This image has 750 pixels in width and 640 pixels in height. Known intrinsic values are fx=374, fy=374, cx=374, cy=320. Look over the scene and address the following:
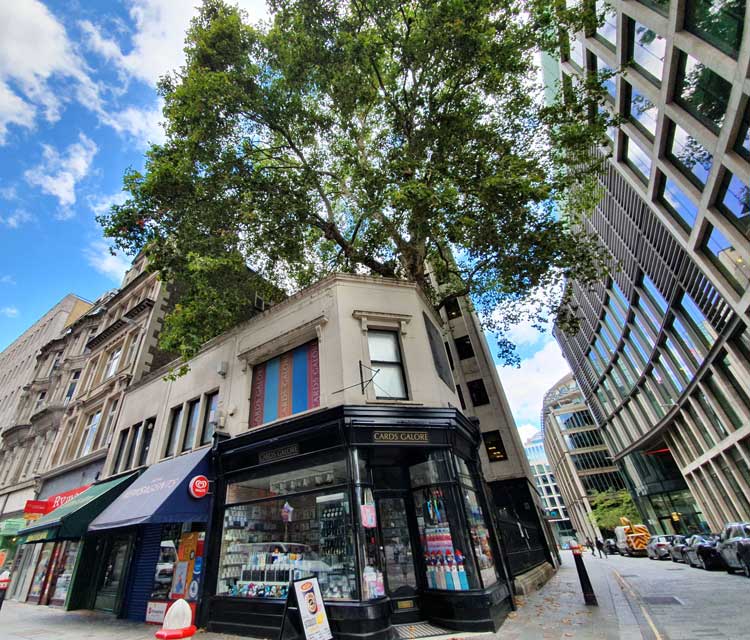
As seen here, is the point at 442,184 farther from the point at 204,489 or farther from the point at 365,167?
the point at 204,489

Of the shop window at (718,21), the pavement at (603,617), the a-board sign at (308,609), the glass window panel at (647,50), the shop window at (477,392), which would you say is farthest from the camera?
the shop window at (477,392)

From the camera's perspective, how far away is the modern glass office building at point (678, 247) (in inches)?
567

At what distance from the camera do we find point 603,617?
25.0ft

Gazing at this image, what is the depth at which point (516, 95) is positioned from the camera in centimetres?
1277

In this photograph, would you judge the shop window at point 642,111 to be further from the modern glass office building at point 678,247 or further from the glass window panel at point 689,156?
the glass window panel at point 689,156

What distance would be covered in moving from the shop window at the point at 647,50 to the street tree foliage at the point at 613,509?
2229 inches

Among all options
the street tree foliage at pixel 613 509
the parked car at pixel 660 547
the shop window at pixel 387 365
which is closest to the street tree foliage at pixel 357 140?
the shop window at pixel 387 365

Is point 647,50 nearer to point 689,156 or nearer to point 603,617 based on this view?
point 689,156

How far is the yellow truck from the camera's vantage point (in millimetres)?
33531

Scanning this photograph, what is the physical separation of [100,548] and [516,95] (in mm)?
22175

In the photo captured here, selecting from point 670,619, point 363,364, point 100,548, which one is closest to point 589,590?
point 670,619

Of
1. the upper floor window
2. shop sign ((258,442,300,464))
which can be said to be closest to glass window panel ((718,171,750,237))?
shop sign ((258,442,300,464))

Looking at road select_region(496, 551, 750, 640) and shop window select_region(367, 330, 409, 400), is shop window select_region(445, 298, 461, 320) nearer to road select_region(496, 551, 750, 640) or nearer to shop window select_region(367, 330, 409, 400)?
shop window select_region(367, 330, 409, 400)

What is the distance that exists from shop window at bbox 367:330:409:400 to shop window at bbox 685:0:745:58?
50.2ft
